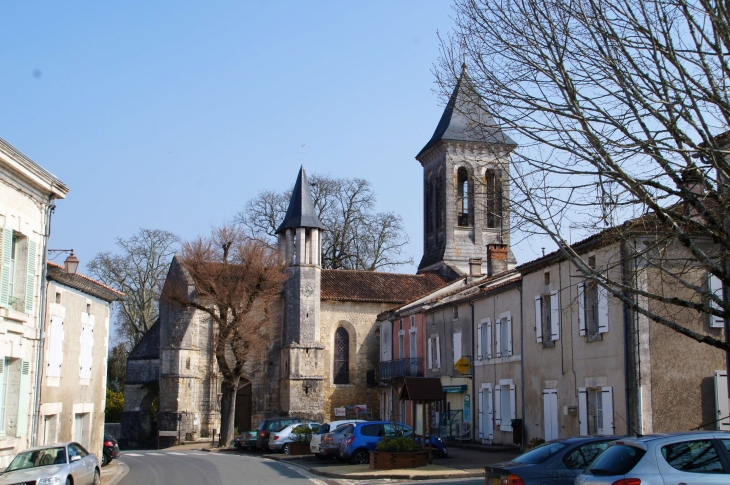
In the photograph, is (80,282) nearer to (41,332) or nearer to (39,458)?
(41,332)

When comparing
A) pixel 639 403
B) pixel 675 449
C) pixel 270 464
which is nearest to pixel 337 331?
pixel 270 464

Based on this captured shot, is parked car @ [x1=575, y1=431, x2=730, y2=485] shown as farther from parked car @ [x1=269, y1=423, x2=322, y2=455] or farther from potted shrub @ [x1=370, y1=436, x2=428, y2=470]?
parked car @ [x1=269, y1=423, x2=322, y2=455]

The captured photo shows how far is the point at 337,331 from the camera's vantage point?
45.3 meters

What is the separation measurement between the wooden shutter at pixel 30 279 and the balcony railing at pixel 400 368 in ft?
65.3

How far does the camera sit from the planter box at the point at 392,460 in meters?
20.1

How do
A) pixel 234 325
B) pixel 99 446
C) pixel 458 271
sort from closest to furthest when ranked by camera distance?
pixel 99 446 < pixel 234 325 < pixel 458 271

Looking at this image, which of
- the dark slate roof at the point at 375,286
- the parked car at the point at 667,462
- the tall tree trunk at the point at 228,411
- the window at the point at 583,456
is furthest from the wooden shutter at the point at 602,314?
the dark slate roof at the point at 375,286

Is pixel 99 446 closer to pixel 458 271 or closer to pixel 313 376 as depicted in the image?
pixel 313 376

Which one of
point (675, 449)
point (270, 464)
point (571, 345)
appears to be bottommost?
point (270, 464)

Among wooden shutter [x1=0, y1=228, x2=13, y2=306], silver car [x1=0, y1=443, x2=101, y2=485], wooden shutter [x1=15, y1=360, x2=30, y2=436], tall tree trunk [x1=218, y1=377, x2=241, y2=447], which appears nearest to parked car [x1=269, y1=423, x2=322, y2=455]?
tall tree trunk [x1=218, y1=377, x2=241, y2=447]

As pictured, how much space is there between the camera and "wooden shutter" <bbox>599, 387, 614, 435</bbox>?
750 inches

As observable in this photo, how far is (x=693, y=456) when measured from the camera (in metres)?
8.69

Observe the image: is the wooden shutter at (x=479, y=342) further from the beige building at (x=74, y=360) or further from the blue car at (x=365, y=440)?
the beige building at (x=74, y=360)

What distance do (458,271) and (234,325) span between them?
55.1 ft
